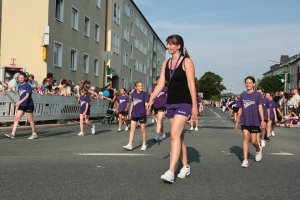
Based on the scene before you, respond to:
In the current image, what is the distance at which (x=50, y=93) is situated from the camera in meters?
16.5

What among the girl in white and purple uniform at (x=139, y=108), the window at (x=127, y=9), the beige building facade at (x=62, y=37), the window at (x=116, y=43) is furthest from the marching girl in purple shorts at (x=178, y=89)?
the window at (x=127, y=9)

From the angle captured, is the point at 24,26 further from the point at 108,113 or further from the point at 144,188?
the point at 144,188

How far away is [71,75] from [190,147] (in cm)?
1954

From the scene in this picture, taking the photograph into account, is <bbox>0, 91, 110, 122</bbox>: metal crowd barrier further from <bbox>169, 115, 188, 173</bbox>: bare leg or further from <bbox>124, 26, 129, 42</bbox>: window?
<bbox>124, 26, 129, 42</bbox>: window

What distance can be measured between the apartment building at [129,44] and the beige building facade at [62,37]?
10 centimetres

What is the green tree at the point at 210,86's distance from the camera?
140 metres

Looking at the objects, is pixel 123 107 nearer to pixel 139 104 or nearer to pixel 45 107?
pixel 45 107

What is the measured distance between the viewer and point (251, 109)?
7406 mm

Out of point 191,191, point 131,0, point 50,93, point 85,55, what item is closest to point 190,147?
point 191,191

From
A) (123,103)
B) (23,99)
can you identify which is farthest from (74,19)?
(23,99)

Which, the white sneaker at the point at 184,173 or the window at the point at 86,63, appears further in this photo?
the window at the point at 86,63

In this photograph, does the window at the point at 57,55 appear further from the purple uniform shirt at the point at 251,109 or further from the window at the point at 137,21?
the window at the point at 137,21

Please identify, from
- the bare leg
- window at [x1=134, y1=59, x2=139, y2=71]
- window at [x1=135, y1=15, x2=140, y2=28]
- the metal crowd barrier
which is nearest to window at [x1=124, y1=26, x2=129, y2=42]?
window at [x1=134, y1=59, x2=139, y2=71]

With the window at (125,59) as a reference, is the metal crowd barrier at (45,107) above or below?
below
